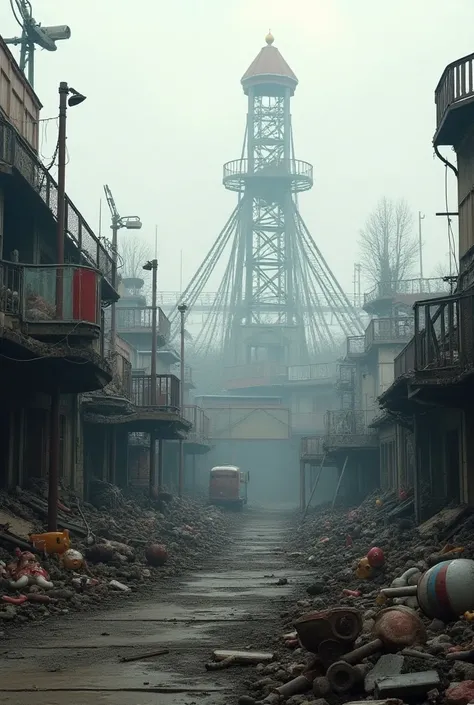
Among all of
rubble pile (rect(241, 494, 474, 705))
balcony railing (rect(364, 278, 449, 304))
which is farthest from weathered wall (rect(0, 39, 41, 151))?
balcony railing (rect(364, 278, 449, 304))

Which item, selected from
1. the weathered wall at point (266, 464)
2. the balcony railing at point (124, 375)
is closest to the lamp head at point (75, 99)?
the balcony railing at point (124, 375)

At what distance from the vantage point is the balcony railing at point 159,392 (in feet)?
139

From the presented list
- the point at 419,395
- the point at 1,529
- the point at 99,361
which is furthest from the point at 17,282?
the point at 419,395

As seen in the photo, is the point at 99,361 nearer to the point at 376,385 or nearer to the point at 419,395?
the point at 419,395

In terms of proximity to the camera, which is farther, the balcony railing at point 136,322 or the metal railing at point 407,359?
the balcony railing at point 136,322

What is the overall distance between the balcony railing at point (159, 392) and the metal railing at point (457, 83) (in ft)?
64.4

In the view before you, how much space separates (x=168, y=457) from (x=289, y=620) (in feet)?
172

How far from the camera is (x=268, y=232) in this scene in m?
109

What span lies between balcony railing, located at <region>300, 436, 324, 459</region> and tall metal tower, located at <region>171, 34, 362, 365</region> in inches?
1724

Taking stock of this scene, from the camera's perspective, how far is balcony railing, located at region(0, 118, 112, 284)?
82.3 ft

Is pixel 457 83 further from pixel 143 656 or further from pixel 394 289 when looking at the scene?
pixel 394 289

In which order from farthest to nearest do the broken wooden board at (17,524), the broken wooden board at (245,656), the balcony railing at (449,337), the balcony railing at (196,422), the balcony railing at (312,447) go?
1. the balcony railing at (196,422)
2. the balcony railing at (312,447)
3. the broken wooden board at (17,524)
4. the balcony railing at (449,337)
5. the broken wooden board at (245,656)

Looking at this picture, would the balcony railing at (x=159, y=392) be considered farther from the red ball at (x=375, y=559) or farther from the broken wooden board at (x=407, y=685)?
the broken wooden board at (x=407, y=685)

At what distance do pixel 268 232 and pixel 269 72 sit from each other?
15.2 meters
